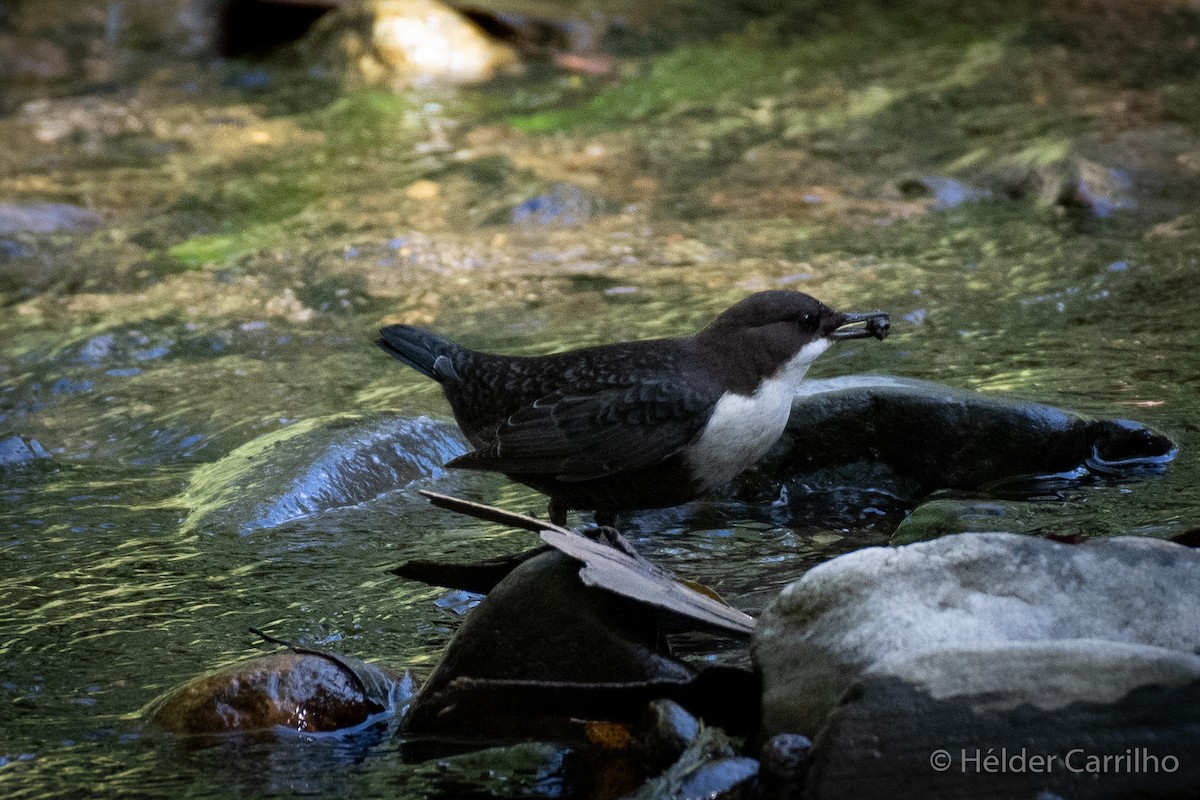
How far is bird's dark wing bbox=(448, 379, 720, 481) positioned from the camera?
3.97 meters

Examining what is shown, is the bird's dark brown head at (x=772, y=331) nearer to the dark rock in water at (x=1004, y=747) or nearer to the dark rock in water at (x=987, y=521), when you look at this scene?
the dark rock in water at (x=987, y=521)

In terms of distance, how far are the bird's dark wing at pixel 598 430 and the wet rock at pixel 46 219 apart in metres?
4.60

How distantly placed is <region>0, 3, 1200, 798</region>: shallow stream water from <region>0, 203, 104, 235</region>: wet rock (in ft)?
0.41

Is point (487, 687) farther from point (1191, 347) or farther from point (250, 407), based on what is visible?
point (1191, 347)

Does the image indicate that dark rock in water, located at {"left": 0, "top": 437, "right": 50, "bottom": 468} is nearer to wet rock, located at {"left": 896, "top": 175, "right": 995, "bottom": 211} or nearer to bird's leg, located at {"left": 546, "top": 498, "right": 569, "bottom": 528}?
bird's leg, located at {"left": 546, "top": 498, "right": 569, "bottom": 528}

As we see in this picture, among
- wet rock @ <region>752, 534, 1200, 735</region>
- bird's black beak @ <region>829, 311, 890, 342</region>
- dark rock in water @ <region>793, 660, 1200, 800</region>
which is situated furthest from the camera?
bird's black beak @ <region>829, 311, 890, 342</region>

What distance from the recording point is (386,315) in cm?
653

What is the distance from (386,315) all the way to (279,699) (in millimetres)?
3722

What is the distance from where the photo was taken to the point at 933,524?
358 cm

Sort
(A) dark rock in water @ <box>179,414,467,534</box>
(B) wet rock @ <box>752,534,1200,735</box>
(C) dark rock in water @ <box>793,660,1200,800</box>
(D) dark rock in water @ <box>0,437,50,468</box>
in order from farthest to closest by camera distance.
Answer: (D) dark rock in water @ <box>0,437,50,468</box> < (A) dark rock in water @ <box>179,414,467,534</box> < (B) wet rock @ <box>752,534,1200,735</box> < (C) dark rock in water @ <box>793,660,1200,800</box>

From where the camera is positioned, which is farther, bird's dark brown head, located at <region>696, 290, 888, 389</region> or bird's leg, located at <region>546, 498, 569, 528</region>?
bird's leg, located at <region>546, 498, 569, 528</region>

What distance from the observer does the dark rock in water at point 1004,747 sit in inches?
89.0

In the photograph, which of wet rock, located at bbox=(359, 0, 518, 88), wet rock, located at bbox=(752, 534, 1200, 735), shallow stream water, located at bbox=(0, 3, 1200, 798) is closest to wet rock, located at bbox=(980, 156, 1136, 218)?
shallow stream water, located at bbox=(0, 3, 1200, 798)

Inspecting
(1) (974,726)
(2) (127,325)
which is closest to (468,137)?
(2) (127,325)
